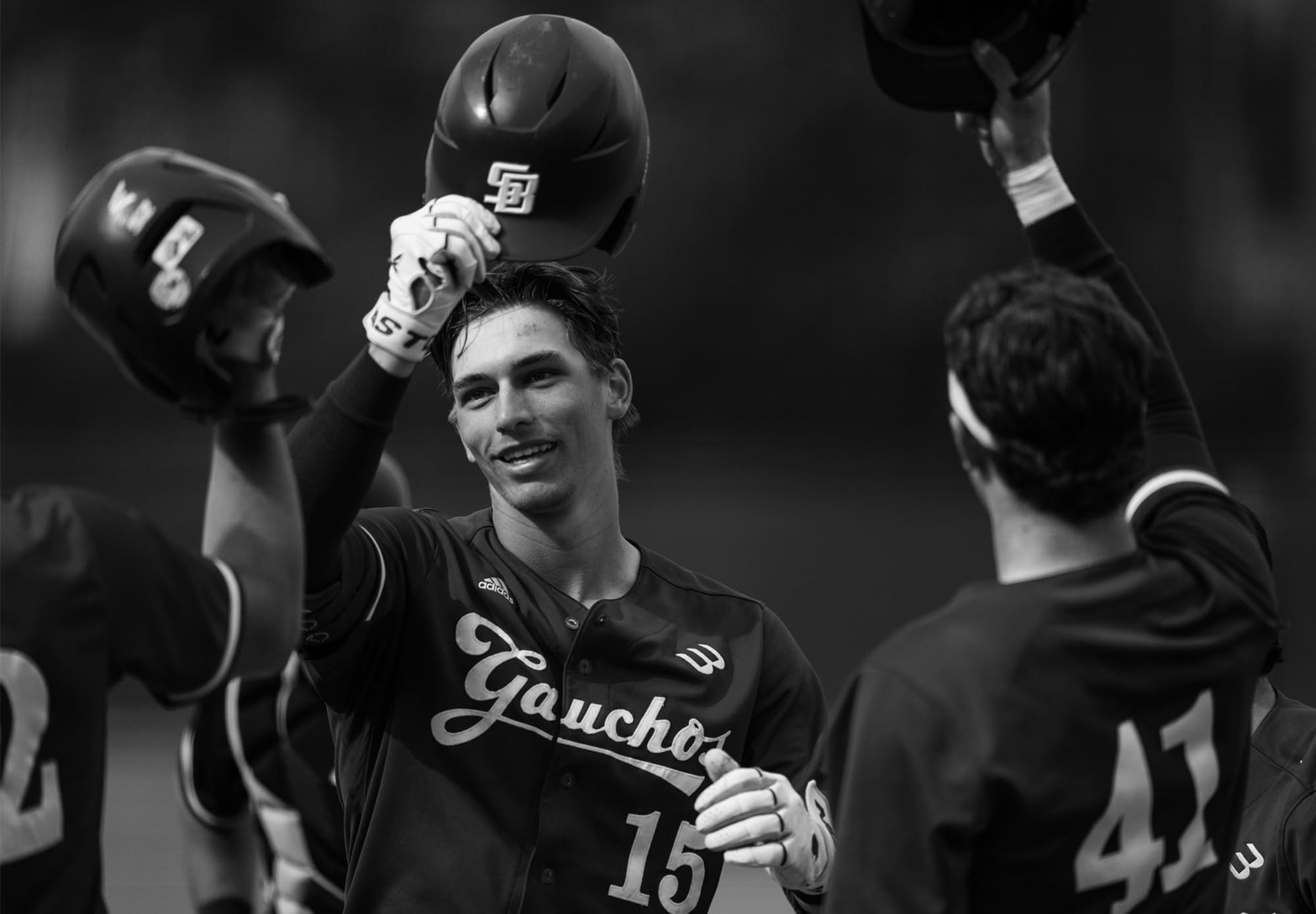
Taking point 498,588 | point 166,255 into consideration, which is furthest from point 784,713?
point 166,255

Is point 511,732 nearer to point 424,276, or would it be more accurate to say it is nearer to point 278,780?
point 424,276

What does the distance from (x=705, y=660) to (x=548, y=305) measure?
73 cm

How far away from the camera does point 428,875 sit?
2.55m

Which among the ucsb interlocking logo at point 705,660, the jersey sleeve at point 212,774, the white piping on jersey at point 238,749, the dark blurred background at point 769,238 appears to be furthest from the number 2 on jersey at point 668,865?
the dark blurred background at point 769,238

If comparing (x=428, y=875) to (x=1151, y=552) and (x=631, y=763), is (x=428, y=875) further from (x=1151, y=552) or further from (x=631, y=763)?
(x=1151, y=552)

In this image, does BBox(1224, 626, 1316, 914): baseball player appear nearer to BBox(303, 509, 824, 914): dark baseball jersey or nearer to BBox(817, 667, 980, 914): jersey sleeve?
BBox(303, 509, 824, 914): dark baseball jersey

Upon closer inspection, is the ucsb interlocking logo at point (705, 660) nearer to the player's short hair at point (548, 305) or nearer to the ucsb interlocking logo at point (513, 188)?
the player's short hair at point (548, 305)

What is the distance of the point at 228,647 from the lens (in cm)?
187

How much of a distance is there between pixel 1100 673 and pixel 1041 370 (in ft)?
1.25

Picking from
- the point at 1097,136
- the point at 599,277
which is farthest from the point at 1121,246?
the point at 599,277

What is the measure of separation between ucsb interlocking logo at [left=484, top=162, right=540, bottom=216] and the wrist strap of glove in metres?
0.29

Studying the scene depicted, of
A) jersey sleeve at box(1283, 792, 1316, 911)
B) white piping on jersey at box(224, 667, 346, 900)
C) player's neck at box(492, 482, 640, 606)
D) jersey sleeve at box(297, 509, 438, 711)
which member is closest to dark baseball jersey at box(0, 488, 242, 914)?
jersey sleeve at box(297, 509, 438, 711)

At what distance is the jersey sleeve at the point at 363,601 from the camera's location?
247 centimetres

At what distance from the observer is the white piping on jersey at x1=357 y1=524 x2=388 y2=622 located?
2.56 metres
